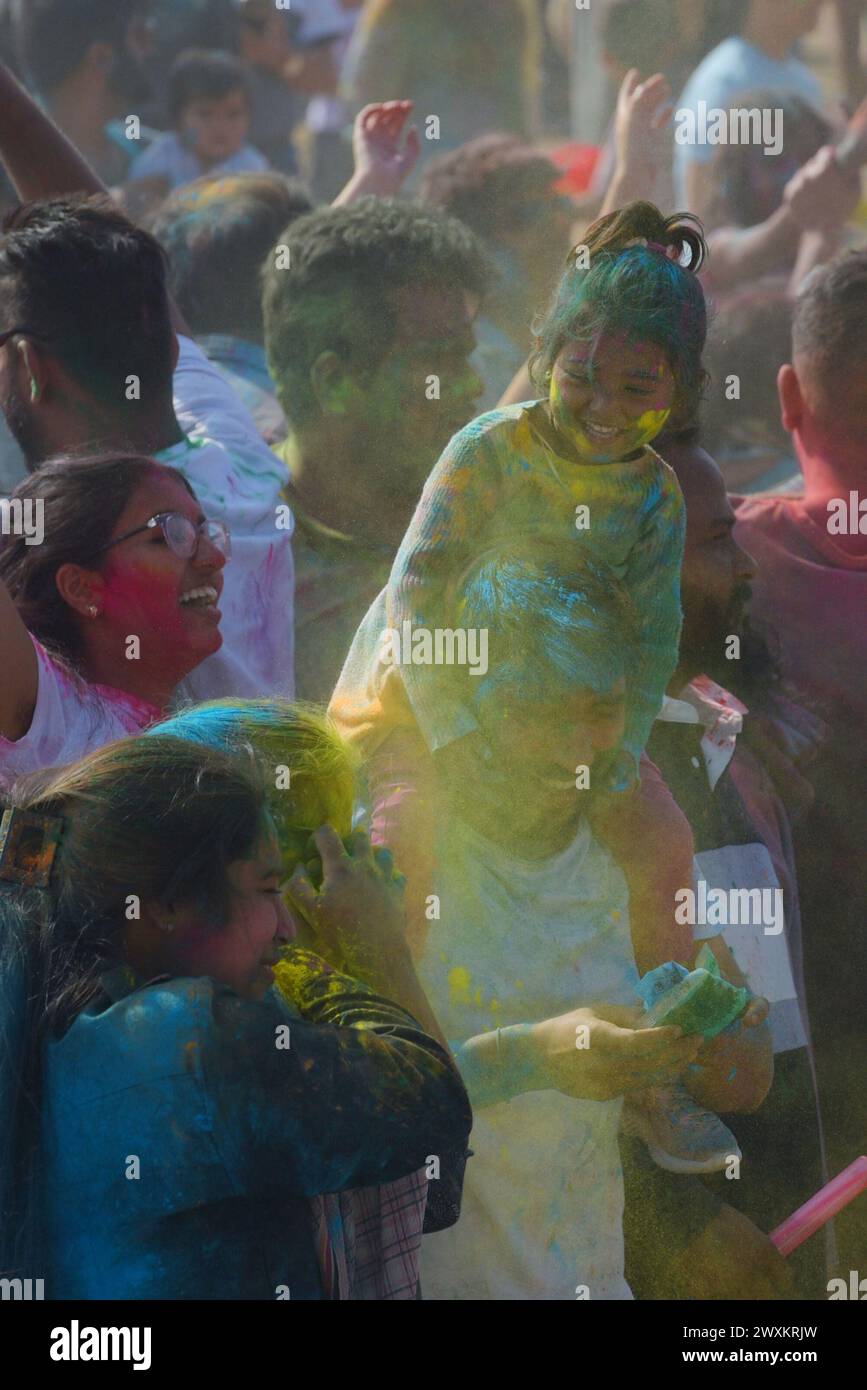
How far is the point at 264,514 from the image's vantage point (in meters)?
3.05

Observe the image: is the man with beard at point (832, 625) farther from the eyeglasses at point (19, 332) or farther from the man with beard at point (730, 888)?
the eyeglasses at point (19, 332)

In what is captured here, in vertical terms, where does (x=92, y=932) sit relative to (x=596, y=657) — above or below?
below

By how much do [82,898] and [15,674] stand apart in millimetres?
463

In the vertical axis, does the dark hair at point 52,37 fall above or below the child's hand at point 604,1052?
above

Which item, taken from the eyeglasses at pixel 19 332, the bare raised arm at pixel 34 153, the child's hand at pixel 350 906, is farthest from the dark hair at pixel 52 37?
the child's hand at pixel 350 906

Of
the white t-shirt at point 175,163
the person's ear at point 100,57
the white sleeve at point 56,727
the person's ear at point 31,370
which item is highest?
the person's ear at point 100,57

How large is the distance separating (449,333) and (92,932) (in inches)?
62.6

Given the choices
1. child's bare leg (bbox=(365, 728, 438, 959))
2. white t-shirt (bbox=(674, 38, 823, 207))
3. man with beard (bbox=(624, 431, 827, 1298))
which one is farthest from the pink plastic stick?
white t-shirt (bbox=(674, 38, 823, 207))

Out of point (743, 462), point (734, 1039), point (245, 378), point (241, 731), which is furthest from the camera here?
point (743, 462)

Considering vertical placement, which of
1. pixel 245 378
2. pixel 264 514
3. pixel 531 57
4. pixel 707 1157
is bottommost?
pixel 707 1157

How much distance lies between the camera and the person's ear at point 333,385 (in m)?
3.23

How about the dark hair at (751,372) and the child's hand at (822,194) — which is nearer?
the dark hair at (751,372)
